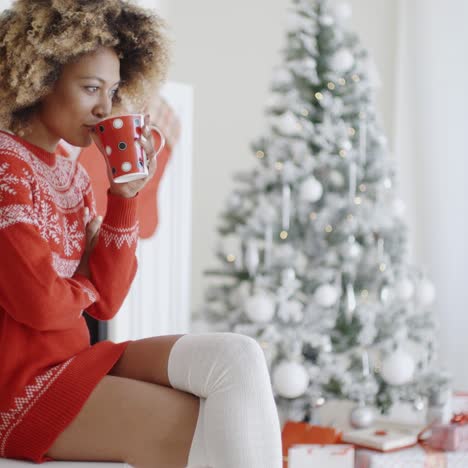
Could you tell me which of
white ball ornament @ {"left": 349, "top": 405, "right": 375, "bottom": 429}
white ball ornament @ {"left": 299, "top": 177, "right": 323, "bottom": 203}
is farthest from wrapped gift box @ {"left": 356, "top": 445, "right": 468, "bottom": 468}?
white ball ornament @ {"left": 299, "top": 177, "right": 323, "bottom": 203}

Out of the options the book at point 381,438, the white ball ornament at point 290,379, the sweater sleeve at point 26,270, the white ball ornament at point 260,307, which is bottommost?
the book at point 381,438

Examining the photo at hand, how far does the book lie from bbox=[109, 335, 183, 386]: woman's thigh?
1.30 metres

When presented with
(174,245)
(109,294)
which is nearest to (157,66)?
(109,294)

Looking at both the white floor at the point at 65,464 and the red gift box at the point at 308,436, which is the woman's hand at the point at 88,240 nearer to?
the white floor at the point at 65,464

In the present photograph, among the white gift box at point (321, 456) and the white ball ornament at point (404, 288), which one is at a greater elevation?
the white ball ornament at point (404, 288)

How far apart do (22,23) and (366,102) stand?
1762 mm

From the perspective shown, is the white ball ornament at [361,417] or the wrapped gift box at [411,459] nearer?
the wrapped gift box at [411,459]

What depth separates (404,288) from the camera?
2682 mm

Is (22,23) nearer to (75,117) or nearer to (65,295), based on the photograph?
(75,117)

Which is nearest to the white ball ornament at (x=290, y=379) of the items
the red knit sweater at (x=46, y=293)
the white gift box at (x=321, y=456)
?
the white gift box at (x=321, y=456)

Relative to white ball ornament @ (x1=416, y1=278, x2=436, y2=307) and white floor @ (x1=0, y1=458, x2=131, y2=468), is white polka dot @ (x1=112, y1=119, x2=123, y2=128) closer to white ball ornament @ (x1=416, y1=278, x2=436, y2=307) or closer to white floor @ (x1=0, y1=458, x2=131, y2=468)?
white floor @ (x1=0, y1=458, x2=131, y2=468)

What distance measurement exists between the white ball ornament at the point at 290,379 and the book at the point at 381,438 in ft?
0.66

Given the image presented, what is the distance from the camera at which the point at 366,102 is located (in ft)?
8.97

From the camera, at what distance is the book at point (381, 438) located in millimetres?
2283
